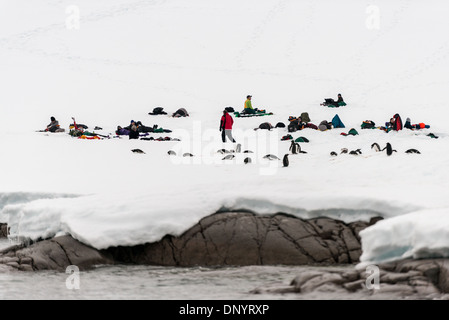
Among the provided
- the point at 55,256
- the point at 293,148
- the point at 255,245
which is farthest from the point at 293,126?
the point at 55,256

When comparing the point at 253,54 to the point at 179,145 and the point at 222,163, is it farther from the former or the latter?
the point at 222,163

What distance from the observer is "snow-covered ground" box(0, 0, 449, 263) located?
12.0 meters

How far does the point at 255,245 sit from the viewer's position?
37.9 ft

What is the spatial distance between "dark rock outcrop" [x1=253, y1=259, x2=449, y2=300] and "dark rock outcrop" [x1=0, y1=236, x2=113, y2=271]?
328 cm

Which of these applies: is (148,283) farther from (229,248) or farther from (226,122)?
(226,122)

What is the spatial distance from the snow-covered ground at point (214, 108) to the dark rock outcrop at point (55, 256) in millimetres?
185

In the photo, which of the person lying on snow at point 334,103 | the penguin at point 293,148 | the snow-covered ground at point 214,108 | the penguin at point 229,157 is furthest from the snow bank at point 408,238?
the person lying on snow at point 334,103

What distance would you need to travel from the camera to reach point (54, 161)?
67.3 feet

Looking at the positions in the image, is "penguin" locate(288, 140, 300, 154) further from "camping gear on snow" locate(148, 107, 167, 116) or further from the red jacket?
"camping gear on snow" locate(148, 107, 167, 116)

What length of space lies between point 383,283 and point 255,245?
3.02 meters

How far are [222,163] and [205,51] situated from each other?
26962 mm

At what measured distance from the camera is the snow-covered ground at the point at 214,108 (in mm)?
11984

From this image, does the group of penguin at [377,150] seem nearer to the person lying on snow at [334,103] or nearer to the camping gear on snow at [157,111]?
the person lying on snow at [334,103]

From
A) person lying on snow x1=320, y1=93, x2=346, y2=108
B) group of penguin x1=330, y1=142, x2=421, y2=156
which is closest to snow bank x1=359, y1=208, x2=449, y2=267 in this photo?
group of penguin x1=330, y1=142, x2=421, y2=156
